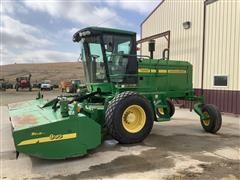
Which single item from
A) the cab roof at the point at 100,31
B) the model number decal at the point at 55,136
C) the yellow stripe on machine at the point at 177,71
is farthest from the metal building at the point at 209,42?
the model number decal at the point at 55,136

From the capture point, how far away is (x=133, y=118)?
7.84 m

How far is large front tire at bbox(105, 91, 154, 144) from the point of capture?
24.0 feet

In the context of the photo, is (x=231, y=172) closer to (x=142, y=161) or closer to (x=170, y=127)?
(x=142, y=161)

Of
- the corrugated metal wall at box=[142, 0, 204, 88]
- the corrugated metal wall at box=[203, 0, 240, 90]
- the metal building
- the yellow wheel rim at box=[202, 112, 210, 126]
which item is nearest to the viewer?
the yellow wheel rim at box=[202, 112, 210, 126]

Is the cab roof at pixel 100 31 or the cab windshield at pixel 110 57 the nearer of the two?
the cab roof at pixel 100 31

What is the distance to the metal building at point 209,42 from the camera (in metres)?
13.9

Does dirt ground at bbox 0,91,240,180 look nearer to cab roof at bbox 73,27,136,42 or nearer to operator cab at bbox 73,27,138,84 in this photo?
operator cab at bbox 73,27,138,84

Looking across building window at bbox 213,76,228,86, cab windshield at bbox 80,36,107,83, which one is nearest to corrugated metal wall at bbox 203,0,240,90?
building window at bbox 213,76,228,86

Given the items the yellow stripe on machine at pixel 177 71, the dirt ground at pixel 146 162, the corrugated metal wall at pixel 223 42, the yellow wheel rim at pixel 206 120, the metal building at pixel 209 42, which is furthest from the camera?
the metal building at pixel 209 42

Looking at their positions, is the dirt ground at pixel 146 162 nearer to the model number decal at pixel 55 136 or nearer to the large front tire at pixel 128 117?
the large front tire at pixel 128 117

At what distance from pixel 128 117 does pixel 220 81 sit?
828cm

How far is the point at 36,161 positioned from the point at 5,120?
6.49 meters

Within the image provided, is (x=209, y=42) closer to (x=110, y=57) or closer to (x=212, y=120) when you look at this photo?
(x=212, y=120)

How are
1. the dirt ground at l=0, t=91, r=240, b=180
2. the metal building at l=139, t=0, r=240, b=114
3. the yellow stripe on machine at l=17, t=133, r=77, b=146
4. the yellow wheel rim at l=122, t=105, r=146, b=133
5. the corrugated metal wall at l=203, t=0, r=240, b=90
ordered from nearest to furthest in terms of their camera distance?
1. the dirt ground at l=0, t=91, r=240, b=180
2. the yellow stripe on machine at l=17, t=133, r=77, b=146
3. the yellow wheel rim at l=122, t=105, r=146, b=133
4. the corrugated metal wall at l=203, t=0, r=240, b=90
5. the metal building at l=139, t=0, r=240, b=114
